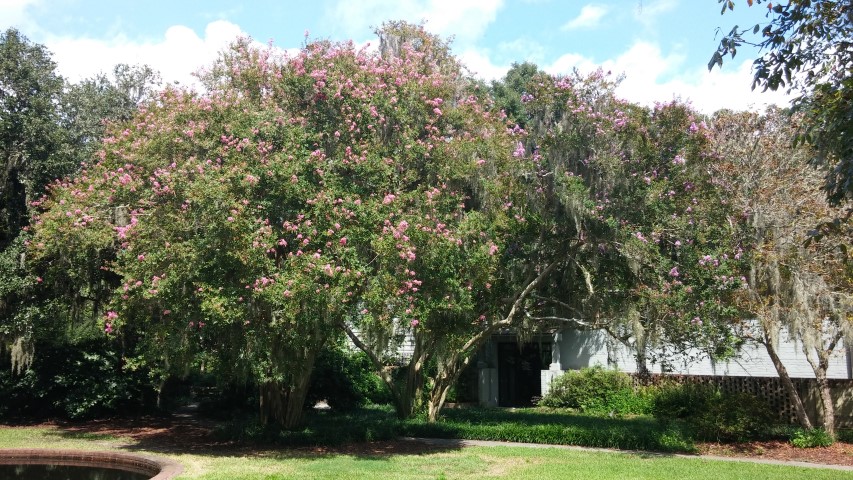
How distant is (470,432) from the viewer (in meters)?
16.4

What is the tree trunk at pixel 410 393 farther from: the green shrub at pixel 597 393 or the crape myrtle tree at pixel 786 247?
the crape myrtle tree at pixel 786 247

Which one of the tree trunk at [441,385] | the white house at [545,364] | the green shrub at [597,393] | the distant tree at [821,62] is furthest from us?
the white house at [545,364]

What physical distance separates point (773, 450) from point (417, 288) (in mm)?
7768

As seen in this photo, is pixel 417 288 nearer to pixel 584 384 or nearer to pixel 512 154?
pixel 512 154

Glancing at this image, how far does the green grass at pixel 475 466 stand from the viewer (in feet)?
37.6

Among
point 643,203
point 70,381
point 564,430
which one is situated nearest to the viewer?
point 643,203

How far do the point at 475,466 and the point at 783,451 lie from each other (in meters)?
6.28

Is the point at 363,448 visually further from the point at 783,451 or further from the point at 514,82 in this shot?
the point at 514,82

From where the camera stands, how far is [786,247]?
1403 centimetres

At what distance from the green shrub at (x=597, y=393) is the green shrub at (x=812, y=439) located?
6086mm

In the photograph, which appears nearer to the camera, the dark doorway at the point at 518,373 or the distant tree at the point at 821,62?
the distant tree at the point at 821,62

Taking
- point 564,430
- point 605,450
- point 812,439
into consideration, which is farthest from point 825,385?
point 564,430

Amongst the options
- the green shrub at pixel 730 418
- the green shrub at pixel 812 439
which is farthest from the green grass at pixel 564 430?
the green shrub at pixel 812 439

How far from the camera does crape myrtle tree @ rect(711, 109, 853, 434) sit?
1380cm
